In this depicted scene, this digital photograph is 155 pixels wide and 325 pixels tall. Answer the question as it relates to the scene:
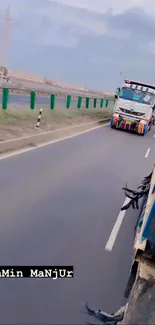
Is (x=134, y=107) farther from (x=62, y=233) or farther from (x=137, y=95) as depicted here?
(x=62, y=233)

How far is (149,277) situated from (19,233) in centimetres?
314

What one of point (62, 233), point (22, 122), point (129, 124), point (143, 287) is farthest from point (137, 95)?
point (143, 287)

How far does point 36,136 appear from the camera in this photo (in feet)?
54.1

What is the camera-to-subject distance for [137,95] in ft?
92.7

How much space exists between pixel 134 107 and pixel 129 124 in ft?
3.57

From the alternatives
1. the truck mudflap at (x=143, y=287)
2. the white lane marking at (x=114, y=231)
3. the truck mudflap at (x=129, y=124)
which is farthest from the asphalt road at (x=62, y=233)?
the truck mudflap at (x=129, y=124)

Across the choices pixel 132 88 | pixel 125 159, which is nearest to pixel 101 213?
pixel 125 159

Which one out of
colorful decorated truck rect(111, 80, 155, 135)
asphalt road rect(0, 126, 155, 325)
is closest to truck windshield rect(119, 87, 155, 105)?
colorful decorated truck rect(111, 80, 155, 135)

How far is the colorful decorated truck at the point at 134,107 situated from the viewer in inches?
1080

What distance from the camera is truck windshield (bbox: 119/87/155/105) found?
28.1 metres

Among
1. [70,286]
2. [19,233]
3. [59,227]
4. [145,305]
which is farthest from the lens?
[59,227]

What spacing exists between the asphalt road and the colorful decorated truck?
13866 millimetres

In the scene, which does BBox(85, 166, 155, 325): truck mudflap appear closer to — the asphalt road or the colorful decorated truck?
the asphalt road

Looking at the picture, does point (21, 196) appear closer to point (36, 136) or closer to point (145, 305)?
point (145, 305)
